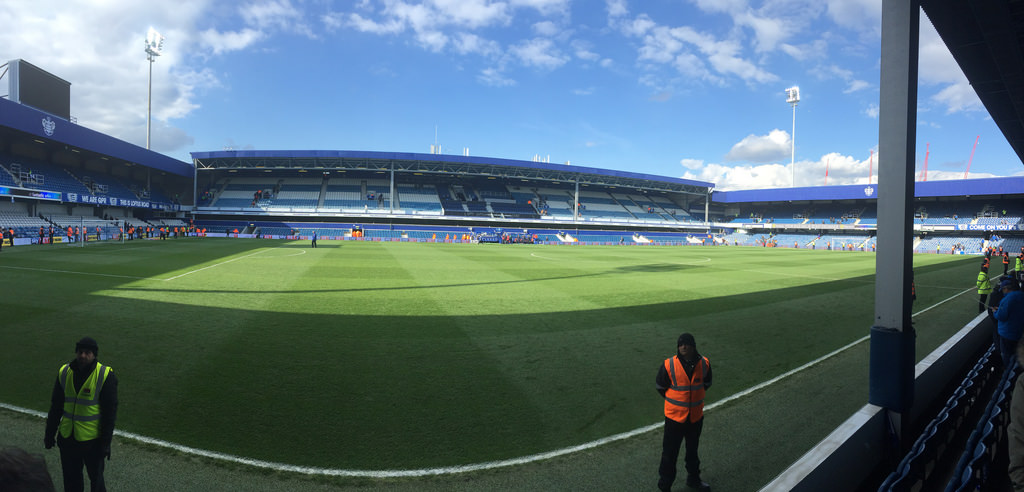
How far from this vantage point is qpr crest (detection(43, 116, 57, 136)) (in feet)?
107

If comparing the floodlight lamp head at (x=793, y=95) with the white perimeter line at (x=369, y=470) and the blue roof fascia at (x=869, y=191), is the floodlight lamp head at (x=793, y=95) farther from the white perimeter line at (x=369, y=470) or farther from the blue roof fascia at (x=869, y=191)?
the white perimeter line at (x=369, y=470)

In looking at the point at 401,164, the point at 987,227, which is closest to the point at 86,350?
the point at 401,164

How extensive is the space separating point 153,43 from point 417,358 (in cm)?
6107

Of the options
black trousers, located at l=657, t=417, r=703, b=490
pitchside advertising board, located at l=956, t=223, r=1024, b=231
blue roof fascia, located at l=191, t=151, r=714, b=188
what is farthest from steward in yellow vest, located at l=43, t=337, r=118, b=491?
pitchside advertising board, located at l=956, t=223, r=1024, b=231

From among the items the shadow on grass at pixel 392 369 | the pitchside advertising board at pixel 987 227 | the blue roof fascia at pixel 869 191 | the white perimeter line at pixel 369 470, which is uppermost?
the blue roof fascia at pixel 869 191

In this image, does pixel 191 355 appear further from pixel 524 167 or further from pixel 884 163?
pixel 524 167

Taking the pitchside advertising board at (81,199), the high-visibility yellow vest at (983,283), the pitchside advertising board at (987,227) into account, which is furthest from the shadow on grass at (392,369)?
the pitchside advertising board at (987,227)

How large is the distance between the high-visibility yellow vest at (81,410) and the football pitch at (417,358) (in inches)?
38.1

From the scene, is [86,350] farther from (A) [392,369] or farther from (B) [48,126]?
(B) [48,126]

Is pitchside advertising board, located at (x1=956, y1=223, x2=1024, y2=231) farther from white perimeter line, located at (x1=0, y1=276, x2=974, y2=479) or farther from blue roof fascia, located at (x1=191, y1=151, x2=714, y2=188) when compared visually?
white perimeter line, located at (x1=0, y1=276, x2=974, y2=479)

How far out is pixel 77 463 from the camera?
3363 millimetres

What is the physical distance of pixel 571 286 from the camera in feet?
49.5

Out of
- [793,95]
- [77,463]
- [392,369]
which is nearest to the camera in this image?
[77,463]

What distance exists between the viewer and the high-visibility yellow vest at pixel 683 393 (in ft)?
12.6
